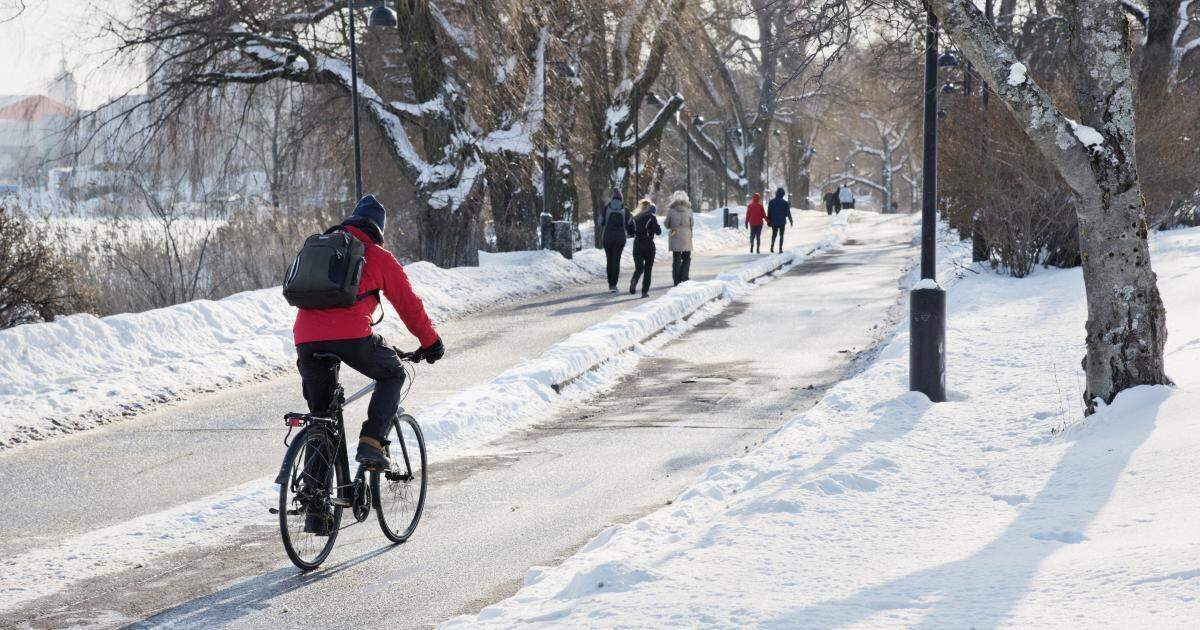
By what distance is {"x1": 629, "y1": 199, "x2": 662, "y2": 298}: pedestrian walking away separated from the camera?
19719 millimetres

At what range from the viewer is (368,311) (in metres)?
5.81

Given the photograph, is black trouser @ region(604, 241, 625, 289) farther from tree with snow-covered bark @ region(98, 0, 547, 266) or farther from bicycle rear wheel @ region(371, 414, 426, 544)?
bicycle rear wheel @ region(371, 414, 426, 544)

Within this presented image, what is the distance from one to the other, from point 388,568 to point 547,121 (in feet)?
69.1

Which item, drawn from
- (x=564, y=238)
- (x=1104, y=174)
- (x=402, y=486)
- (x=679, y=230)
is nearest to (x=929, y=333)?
(x=1104, y=174)

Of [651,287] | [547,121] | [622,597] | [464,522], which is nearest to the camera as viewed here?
[622,597]

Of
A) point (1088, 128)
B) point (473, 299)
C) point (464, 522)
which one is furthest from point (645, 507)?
point (473, 299)

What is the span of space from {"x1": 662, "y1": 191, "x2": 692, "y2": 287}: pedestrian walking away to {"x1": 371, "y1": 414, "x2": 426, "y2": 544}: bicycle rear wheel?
563 inches

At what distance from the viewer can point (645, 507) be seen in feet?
23.3

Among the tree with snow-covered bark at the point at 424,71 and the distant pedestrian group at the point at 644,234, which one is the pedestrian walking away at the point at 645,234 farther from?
the tree with snow-covered bark at the point at 424,71

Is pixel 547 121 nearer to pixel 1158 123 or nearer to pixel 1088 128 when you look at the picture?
pixel 1158 123

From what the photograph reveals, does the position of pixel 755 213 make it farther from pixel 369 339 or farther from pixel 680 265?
pixel 369 339

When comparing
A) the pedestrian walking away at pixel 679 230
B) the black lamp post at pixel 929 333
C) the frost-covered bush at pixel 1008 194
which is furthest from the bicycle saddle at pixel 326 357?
the frost-covered bush at pixel 1008 194

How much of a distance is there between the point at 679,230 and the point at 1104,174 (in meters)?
13.5

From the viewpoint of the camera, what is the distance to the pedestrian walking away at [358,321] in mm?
5531
